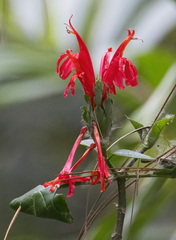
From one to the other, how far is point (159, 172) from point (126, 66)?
0.09 m

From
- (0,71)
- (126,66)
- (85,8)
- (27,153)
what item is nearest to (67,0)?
(85,8)

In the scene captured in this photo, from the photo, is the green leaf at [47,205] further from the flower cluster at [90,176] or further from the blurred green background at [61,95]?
the blurred green background at [61,95]

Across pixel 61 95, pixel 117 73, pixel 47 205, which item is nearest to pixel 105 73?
pixel 117 73

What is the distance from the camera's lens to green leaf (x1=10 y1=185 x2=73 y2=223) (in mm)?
325

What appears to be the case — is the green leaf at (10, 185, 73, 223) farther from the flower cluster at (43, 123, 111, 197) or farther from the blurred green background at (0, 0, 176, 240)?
the blurred green background at (0, 0, 176, 240)

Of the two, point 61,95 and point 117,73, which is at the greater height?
point 61,95

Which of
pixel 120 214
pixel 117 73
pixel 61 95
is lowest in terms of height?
pixel 120 214

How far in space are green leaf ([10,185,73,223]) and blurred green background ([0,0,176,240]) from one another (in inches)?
4.4

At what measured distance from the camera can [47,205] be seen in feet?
1.07

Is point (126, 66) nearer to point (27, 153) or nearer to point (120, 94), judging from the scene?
point (120, 94)

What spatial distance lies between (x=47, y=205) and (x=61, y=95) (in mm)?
Answer: 772

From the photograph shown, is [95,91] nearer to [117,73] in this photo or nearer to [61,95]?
[117,73]

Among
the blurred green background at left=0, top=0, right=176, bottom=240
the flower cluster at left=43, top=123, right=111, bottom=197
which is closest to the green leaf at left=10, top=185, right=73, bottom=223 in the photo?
the flower cluster at left=43, top=123, right=111, bottom=197

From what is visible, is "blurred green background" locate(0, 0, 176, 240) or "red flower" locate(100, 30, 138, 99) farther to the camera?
"blurred green background" locate(0, 0, 176, 240)
